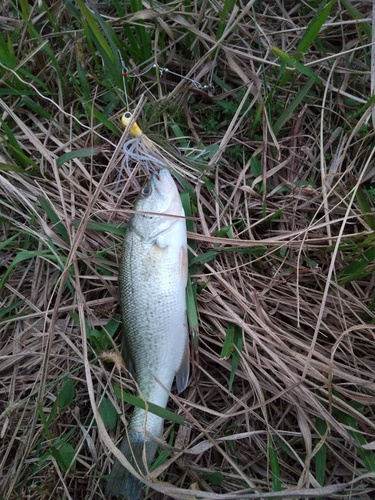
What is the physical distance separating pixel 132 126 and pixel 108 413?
5.42ft

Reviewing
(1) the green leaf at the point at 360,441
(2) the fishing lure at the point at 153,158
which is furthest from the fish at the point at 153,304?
(1) the green leaf at the point at 360,441

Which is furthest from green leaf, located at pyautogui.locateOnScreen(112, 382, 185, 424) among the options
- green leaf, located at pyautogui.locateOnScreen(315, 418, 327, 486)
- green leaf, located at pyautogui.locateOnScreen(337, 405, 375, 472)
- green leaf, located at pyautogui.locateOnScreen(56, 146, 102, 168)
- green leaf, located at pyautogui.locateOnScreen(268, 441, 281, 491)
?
green leaf, located at pyautogui.locateOnScreen(56, 146, 102, 168)

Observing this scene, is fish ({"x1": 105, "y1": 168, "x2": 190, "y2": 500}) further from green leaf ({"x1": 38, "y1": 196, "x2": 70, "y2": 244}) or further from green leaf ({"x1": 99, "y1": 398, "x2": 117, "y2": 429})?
green leaf ({"x1": 38, "y1": 196, "x2": 70, "y2": 244})

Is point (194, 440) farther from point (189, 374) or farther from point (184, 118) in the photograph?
point (184, 118)

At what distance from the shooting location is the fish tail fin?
202cm

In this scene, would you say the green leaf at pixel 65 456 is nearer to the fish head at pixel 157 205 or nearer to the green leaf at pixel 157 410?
the green leaf at pixel 157 410

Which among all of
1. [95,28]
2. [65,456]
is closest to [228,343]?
[65,456]

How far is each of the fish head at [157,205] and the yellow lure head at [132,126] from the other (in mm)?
300

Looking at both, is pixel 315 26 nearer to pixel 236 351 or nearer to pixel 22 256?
pixel 236 351

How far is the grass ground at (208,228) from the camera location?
83.0 inches

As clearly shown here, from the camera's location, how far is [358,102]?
2.30 metres

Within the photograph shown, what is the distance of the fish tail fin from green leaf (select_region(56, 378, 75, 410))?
16.7 inches

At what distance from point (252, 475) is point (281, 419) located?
1.21ft

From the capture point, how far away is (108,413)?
2188 millimetres
